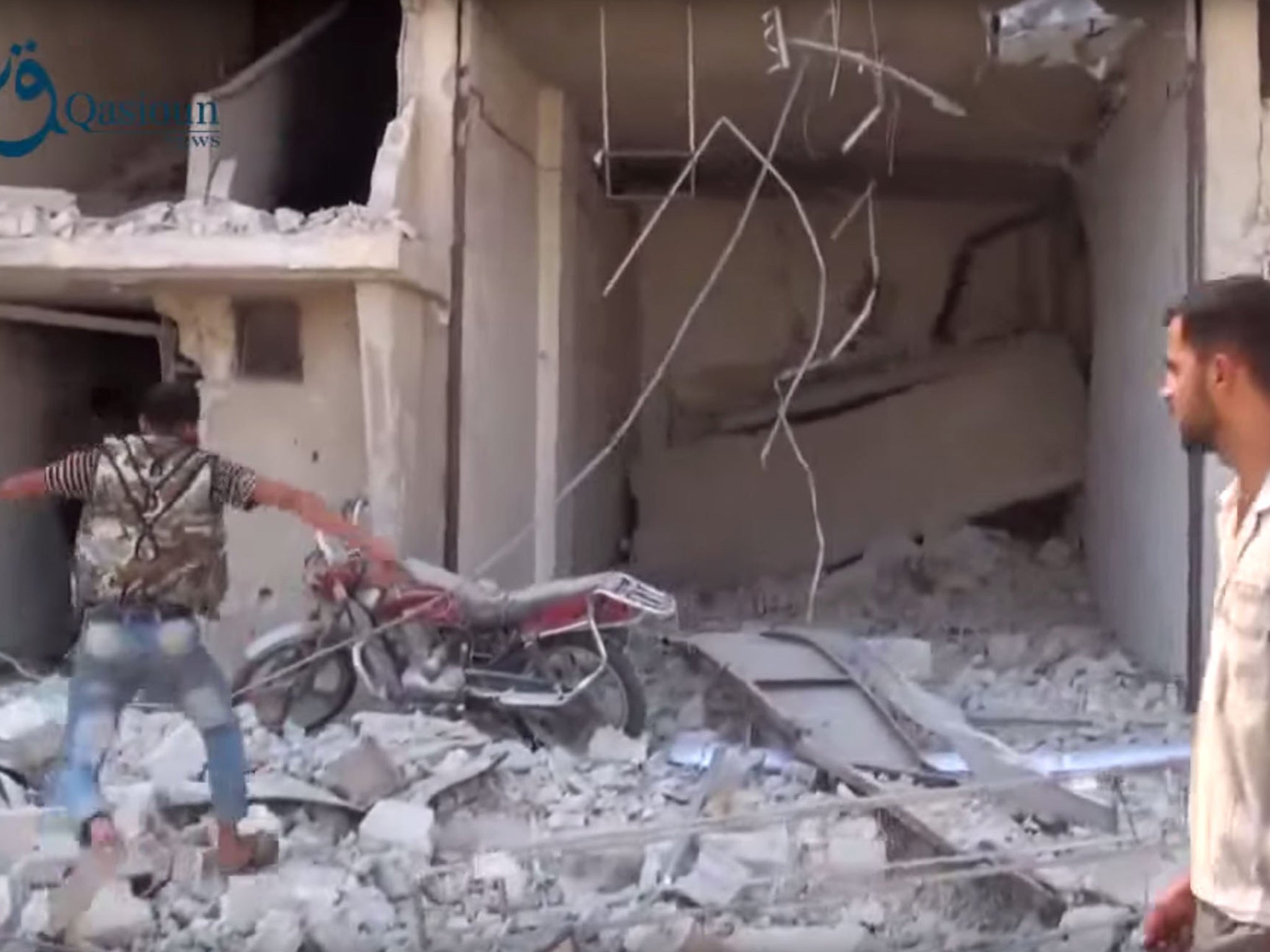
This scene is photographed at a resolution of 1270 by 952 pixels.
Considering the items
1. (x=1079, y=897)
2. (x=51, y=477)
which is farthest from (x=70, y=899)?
(x=1079, y=897)

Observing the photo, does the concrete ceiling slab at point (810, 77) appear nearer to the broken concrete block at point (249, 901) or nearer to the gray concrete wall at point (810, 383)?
the gray concrete wall at point (810, 383)

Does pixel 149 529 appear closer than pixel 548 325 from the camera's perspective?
Yes

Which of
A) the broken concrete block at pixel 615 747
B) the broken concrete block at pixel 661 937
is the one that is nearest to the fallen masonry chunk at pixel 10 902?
the broken concrete block at pixel 661 937

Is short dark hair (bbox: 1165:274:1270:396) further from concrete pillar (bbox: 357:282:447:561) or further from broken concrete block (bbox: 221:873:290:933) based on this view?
concrete pillar (bbox: 357:282:447:561)

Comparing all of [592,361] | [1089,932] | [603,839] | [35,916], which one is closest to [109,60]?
[592,361]

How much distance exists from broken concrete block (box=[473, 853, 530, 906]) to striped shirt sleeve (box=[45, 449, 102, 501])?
1799 mm

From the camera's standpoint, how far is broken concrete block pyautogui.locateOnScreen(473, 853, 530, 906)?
5.60m

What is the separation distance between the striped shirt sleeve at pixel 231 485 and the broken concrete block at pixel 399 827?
1.30 metres

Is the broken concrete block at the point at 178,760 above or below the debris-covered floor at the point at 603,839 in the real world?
above

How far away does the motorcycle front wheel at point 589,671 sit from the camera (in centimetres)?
777

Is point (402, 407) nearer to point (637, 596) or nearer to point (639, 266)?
point (637, 596)

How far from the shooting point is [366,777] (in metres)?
6.51

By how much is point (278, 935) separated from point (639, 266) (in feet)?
31.9

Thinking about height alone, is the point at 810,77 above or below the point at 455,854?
above
